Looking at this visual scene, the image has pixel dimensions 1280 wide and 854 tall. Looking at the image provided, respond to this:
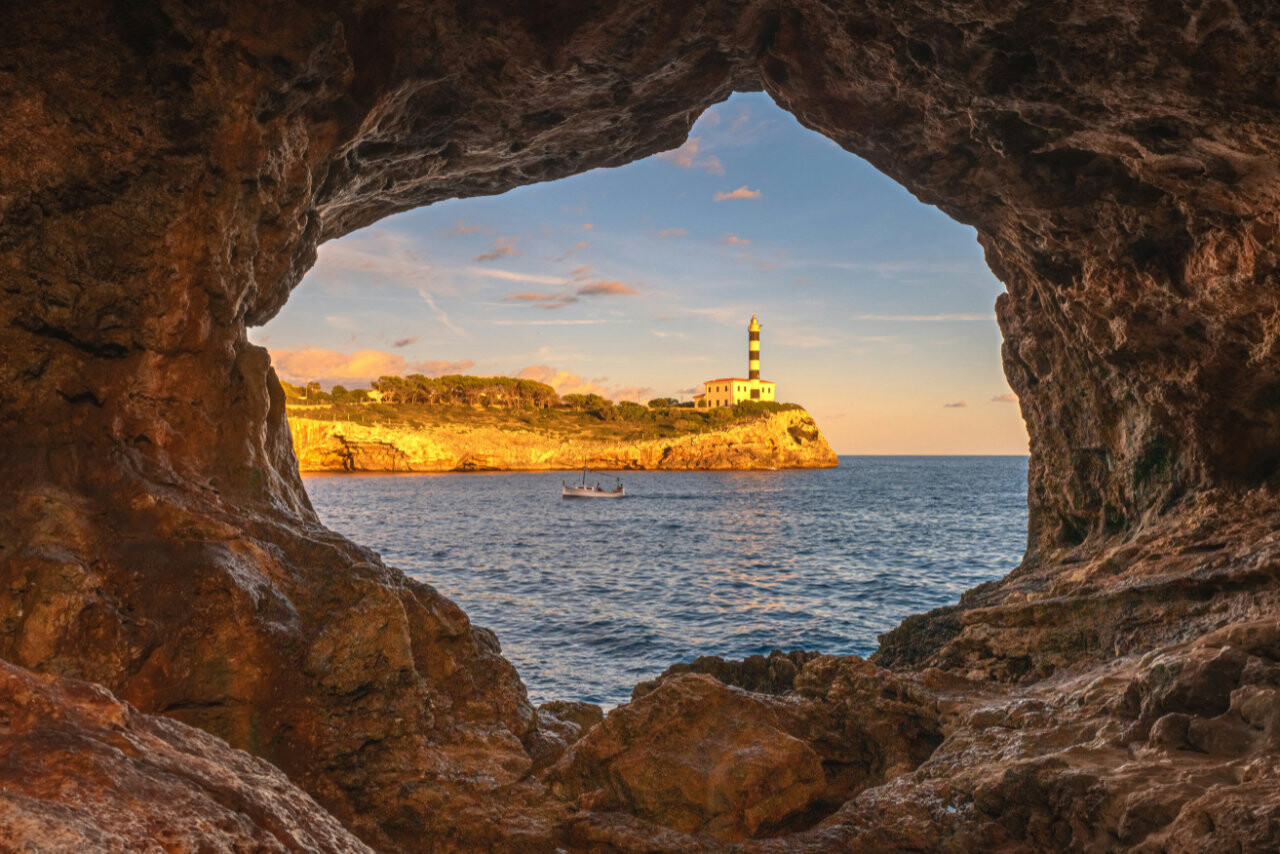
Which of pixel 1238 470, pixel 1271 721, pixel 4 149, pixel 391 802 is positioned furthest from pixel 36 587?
pixel 1238 470

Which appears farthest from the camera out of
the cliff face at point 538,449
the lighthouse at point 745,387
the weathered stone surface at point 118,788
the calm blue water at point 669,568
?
the lighthouse at point 745,387

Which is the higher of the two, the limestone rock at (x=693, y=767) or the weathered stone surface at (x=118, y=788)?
the weathered stone surface at (x=118, y=788)

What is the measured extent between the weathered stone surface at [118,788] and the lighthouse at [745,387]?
149m

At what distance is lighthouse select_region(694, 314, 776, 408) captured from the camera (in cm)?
15338

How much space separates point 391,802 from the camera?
21.3 ft

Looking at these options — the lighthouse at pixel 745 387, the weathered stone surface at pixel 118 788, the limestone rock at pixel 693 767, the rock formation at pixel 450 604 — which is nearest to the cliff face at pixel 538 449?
the lighthouse at pixel 745 387

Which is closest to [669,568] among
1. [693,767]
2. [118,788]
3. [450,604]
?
[450,604]

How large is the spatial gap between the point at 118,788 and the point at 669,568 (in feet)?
93.3

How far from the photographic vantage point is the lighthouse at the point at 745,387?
6038 inches

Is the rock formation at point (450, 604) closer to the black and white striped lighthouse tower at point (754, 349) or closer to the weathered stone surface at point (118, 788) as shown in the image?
the weathered stone surface at point (118, 788)

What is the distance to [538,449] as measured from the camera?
121312 millimetres

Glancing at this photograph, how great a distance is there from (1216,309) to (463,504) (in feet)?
196

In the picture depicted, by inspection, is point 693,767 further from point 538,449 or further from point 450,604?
point 538,449

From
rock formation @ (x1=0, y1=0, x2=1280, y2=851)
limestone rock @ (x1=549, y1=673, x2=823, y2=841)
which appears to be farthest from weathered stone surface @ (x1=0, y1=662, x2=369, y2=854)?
limestone rock @ (x1=549, y1=673, x2=823, y2=841)
